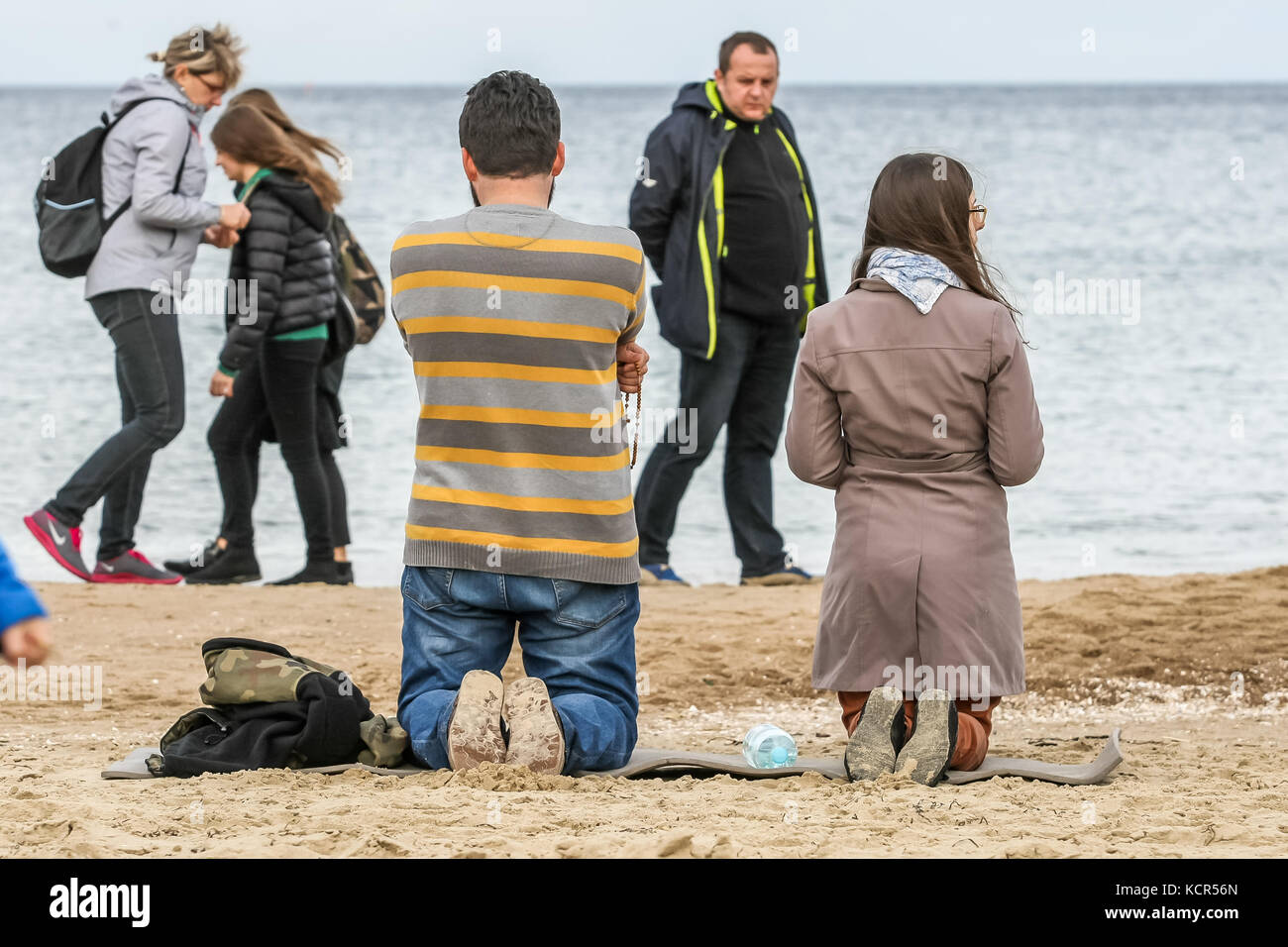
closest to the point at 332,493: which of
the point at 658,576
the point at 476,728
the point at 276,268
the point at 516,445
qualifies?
the point at 276,268

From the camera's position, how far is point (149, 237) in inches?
246

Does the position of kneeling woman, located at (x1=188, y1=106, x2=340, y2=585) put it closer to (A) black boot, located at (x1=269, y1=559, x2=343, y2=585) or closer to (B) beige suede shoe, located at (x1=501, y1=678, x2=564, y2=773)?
(A) black boot, located at (x1=269, y1=559, x2=343, y2=585)

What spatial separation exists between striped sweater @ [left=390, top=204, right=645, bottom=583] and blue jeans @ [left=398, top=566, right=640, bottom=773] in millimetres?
64

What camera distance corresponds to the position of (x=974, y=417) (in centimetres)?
366

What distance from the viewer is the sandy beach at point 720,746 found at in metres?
2.90

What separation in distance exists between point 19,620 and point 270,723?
5.30 feet

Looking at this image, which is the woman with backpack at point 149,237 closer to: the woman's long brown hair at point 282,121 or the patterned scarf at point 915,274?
the woman's long brown hair at point 282,121

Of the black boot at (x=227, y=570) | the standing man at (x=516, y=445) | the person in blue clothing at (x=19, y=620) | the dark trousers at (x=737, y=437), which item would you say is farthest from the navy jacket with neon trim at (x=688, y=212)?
the person in blue clothing at (x=19, y=620)

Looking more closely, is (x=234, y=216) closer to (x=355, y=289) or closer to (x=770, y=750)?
(x=355, y=289)

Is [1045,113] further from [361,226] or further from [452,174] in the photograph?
[361,226]

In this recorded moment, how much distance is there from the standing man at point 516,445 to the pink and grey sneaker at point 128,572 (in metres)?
3.37

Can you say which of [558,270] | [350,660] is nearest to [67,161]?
[350,660]

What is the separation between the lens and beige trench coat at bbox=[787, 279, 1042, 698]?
362 centimetres

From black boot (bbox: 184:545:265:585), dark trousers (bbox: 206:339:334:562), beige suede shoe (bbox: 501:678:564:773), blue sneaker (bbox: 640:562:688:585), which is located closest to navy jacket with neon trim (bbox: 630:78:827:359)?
blue sneaker (bbox: 640:562:688:585)
